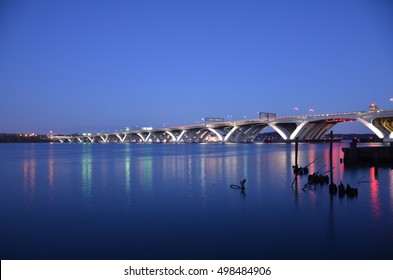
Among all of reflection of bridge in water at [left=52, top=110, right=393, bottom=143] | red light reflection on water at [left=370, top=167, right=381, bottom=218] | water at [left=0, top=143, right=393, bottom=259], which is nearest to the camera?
water at [left=0, top=143, right=393, bottom=259]

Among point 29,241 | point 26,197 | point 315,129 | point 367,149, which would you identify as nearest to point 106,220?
point 29,241

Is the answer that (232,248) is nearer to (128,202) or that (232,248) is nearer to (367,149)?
(128,202)

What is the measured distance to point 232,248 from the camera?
10.2m

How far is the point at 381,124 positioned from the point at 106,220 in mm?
75297

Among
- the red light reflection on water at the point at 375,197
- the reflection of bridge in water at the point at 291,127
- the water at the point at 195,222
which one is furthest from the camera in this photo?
the reflection of bridge in water at the point at 291,127

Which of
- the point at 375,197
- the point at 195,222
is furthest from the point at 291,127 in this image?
the point at 195,222

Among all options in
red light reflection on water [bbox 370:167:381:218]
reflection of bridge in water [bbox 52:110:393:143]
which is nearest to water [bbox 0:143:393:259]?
red light reflection on water [bbox 370:167:381:218]

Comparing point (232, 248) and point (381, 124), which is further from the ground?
point (381, 124)

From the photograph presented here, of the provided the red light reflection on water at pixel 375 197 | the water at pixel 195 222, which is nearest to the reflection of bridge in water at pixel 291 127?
the red light reflection on water at pixel 375 197

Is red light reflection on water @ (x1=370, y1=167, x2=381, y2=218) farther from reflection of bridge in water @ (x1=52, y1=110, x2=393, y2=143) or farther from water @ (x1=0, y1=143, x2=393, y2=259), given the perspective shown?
reflection of bridge in water @ (x1=52, y1=110, x2=393, y2=143)

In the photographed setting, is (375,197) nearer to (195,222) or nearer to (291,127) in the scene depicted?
(195,222)

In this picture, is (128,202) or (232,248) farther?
(128,202)

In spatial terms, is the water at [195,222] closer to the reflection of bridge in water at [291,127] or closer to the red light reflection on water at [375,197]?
the red light reflection on water at [375,197]
